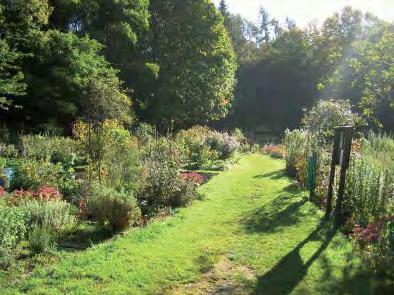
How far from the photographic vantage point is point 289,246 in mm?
6488

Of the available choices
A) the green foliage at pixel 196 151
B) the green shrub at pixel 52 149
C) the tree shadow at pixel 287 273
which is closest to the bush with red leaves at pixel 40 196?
the tree shadow at pixel 287 273

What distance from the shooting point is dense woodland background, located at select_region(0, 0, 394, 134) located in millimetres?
11109

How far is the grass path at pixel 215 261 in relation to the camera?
15.9 ft

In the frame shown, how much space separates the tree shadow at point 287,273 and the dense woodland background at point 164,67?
3.32m

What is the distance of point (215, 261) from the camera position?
227 inches

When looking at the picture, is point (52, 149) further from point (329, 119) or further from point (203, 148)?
point (329, 119)

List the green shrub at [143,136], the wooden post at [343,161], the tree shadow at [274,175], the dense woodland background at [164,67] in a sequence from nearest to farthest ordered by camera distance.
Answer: the wooden post at [343,161], the dense woodland background at [164,67], the tree shadow at [274,175], the green shrub at [143,136]

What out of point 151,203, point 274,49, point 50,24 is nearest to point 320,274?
point 151,203

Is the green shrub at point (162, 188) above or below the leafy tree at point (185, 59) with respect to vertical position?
below

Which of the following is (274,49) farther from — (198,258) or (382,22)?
(198,258)

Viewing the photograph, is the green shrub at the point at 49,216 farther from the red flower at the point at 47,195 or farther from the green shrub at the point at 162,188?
the green shrub at the point at 162,188

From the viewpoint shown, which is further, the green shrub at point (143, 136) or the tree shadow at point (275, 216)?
the green shrub at point (143, 136)

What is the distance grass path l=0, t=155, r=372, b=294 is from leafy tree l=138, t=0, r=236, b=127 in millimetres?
21750

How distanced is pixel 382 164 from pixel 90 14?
22.1m
